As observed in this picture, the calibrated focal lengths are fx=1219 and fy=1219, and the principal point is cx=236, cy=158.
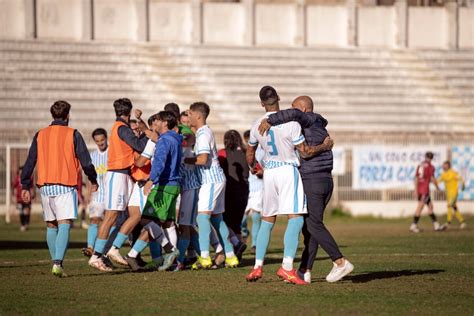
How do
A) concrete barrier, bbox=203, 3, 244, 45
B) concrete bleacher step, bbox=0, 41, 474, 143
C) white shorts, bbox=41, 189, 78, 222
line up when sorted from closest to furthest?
white shorts, bbox=41, 189, 78, 222 → concrete bleacher step, bbox=0, 41, 474, 143 → concrete barrier, bbox=203, 3, 244, 45

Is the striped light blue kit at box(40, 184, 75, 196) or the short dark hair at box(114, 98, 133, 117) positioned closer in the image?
the striped light blue kit at box(40, 184, 75, 196)

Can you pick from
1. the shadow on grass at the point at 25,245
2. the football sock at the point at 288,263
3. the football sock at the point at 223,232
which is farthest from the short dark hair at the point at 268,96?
the shadow on grass at the point at 25,245

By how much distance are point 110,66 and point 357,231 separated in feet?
55.7

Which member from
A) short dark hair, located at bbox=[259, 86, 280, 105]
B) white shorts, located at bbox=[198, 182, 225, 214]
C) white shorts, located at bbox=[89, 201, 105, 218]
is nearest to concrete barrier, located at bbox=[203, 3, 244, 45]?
white shorts, located at bbox=[89, 201, 105, 218]

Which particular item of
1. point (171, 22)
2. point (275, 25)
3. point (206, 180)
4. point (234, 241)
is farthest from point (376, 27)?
point (206, 180)

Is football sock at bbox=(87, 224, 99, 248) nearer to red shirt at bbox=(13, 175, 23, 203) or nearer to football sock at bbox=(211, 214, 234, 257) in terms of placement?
football sock at bbox=(211, 214, 234, 257)

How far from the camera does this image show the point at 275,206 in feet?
46.7

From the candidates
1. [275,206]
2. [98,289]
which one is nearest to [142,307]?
[98,289]

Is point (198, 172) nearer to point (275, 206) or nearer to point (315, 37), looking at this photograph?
point (275, 206)

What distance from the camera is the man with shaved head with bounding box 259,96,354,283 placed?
1412 cm

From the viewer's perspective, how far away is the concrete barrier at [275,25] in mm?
49594

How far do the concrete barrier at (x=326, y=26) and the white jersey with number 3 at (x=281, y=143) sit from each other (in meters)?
36.2

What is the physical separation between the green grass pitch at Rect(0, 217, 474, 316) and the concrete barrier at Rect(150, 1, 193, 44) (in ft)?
91.5

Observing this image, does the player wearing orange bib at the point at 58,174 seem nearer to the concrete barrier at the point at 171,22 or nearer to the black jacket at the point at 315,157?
the black jacket at the point at 315,157
